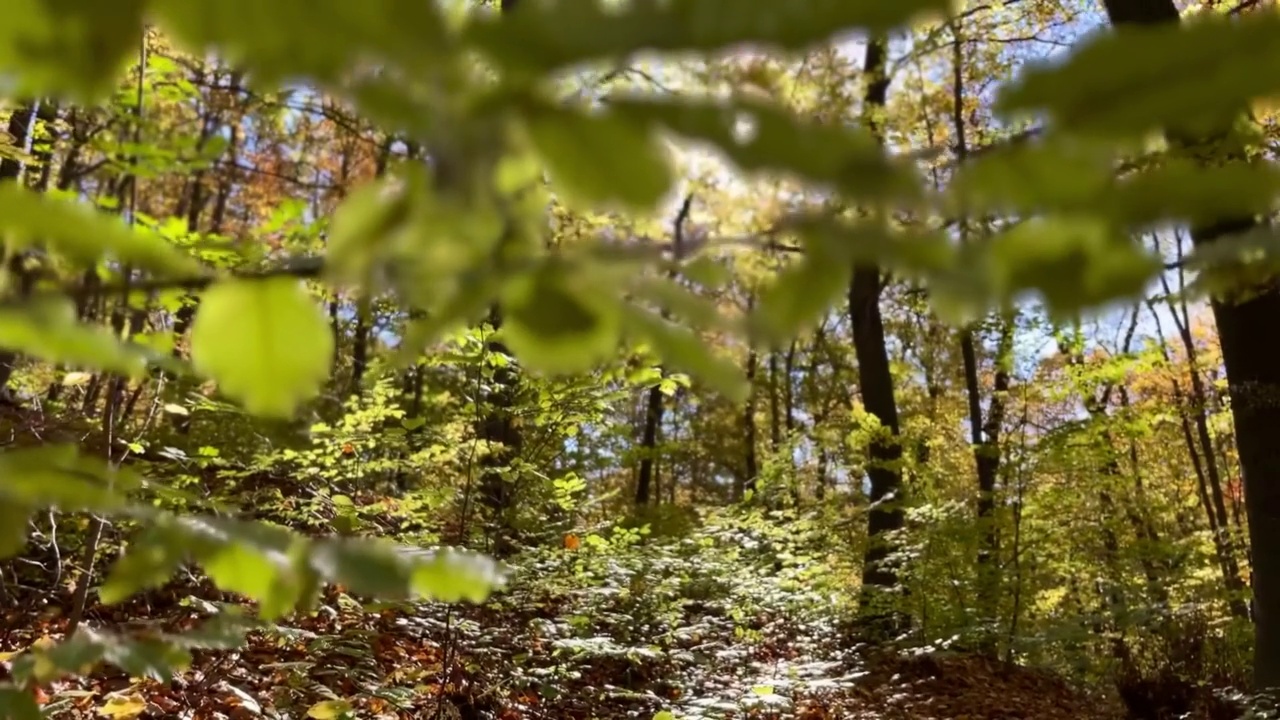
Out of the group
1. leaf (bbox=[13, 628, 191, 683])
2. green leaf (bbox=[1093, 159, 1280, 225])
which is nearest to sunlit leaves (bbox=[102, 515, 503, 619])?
leaf (bbox=[13, 628, 191, 683])

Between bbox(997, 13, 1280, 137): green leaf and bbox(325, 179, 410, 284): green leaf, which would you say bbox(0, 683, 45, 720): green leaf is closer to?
bbox(325, 179, 410, 284): green leaf

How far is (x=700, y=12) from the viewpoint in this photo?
0.38 meters

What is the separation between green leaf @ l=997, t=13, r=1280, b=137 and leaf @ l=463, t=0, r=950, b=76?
7 cm

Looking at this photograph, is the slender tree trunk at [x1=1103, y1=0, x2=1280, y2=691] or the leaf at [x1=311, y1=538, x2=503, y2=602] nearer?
the leaf at [x1=311, y1=538, x2=503, y2=602]

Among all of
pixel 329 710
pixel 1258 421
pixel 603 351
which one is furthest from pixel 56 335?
pixel 1258 421

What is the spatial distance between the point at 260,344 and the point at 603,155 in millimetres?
225

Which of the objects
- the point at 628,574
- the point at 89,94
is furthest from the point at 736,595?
the point at 89,94

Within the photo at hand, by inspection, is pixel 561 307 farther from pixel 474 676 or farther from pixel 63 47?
pixel 474 676

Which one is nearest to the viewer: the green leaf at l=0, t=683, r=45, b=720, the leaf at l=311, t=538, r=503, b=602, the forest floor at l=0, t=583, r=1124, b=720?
the leaf at l=311, t=538, r=503, b=602

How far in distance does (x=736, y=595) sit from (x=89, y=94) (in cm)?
526

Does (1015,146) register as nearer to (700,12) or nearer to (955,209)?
(955,209)

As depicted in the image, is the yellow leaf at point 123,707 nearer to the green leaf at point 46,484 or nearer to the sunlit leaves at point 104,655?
the sunlit leaves at point 104,655

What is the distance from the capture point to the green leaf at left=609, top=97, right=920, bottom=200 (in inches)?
15.5

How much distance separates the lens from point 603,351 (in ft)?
1.93
